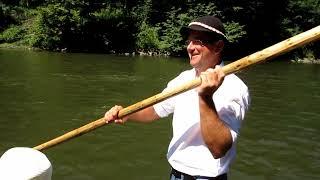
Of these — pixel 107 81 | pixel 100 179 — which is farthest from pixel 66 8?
pixel 100 179

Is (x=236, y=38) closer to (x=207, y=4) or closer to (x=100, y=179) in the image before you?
(x=207, y=4)

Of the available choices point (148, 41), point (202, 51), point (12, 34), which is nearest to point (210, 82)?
point (202, 51)

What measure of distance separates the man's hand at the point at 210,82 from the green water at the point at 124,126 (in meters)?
5.47

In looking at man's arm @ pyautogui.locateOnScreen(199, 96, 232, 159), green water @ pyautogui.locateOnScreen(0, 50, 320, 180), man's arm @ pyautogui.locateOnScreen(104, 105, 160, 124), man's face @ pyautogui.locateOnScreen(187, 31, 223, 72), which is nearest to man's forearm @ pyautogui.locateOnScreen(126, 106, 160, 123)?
man's arm @ pyautogui.locateOnScreen(104, 105, 160, 124)

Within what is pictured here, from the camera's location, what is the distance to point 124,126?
11.6 m

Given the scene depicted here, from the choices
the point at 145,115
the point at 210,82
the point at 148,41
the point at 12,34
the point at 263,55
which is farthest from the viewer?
the point at 12,34

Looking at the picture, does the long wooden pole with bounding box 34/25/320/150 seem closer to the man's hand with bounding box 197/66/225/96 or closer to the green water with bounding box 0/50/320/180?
the man's hand with bounding box 197/66/225/96

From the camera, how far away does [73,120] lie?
39.2 feet

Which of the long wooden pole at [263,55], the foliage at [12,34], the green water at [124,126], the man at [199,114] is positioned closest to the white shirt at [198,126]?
the man at [199,114]

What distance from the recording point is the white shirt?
329 centimetres

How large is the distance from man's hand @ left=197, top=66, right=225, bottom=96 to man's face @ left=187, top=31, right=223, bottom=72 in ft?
1.37

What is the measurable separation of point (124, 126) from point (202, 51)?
835 centimetres

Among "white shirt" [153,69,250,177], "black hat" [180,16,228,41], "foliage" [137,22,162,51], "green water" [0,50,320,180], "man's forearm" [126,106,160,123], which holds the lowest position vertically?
"foliage" [137,22,162,51]

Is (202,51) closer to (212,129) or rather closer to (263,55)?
(263,55)
